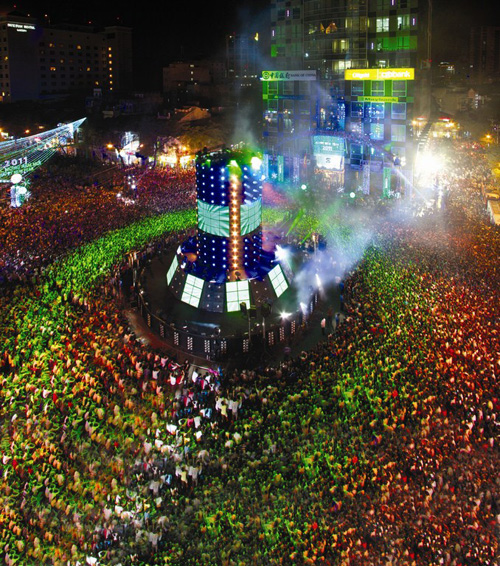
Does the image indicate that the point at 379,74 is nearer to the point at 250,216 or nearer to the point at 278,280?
the point at 250,216

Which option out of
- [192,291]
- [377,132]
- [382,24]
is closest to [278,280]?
[192,291]

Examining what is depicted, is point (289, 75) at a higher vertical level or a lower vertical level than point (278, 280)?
higher

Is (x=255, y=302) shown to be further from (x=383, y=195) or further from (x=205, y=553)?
(x=383, y=195)

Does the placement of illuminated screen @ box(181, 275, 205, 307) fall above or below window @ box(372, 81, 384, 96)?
below

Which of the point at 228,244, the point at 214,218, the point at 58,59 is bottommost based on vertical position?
the point at 228,244

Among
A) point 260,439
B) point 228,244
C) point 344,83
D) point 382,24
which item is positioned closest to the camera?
point 260,439

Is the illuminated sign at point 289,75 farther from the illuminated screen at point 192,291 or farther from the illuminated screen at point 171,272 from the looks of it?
the illuminated screen at point 192,291

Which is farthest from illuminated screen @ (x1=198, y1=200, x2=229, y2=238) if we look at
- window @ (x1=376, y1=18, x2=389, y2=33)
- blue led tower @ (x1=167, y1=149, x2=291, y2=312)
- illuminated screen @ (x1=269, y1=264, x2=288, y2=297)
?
window @ (x1=376, y1=18, x2=389, y2=33)

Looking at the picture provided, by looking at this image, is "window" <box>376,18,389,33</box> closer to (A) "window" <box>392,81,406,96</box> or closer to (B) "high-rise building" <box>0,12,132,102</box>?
(A) "window" <box>392,81,406,96</box>
